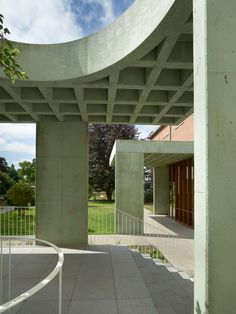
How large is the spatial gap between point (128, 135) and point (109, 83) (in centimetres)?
3219

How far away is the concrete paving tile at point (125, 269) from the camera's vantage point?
702 cm

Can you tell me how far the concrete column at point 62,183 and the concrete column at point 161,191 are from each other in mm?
15028

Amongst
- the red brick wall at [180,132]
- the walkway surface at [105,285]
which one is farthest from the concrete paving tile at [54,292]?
the red brick wall at [180,132]

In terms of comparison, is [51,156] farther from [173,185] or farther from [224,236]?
[173,185]

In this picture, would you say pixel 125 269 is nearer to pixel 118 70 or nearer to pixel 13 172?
pixel 118 70

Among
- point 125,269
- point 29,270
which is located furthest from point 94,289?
point 29,270

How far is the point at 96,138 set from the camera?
40656mm

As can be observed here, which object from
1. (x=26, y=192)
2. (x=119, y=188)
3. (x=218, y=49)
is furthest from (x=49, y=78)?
(x=26, y=192)

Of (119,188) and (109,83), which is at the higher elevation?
(109,83)

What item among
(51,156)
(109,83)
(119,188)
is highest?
(109,83)

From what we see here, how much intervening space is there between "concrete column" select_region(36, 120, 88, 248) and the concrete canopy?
568mm

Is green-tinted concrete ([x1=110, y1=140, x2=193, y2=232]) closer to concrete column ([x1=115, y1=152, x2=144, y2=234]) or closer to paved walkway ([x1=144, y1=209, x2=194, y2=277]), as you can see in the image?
concrete column ([x1=115, y1=152, x2=144, y2=234])

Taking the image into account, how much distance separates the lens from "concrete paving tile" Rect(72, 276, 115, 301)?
5.67m

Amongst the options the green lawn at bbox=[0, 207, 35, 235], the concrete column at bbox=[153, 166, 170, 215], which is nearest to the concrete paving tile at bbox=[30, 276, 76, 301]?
the green lawn at bbox=[0, 207, 35, 235]
